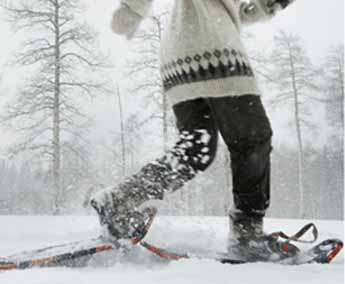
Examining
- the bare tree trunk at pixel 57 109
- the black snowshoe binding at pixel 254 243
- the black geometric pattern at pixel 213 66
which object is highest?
the bare tree trunk at pixel 57 109

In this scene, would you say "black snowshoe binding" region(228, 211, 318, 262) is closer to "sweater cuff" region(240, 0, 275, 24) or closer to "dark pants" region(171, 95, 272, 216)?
"dark pants" region(171, 95, 272, 216)

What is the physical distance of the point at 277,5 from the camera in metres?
1.40

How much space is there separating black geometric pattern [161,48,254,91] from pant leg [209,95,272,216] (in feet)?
0.27

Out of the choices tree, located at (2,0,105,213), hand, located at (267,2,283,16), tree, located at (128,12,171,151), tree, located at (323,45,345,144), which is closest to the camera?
hand, located at (267,2,283,16)

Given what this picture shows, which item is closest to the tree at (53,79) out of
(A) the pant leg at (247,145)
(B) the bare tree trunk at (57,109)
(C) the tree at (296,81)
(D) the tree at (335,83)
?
(B) the bare tree trunk at (57,109)

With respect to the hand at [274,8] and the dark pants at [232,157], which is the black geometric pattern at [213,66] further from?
the hand at [274,8]

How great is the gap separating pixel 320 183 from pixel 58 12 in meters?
27.3

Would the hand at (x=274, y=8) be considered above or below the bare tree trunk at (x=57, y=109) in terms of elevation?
below

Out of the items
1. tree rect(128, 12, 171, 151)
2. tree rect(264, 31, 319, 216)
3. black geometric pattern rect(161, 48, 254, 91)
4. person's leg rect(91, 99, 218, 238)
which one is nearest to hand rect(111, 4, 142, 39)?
black geometric pattern rect(161, 48, 254, 91)

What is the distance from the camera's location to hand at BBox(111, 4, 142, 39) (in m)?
1.30

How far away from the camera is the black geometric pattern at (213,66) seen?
1.28 m

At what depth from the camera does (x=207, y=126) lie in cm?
141

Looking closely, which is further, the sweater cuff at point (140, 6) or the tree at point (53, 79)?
the tree at point (53, 79)

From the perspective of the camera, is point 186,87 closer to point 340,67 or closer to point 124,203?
point 124,203
